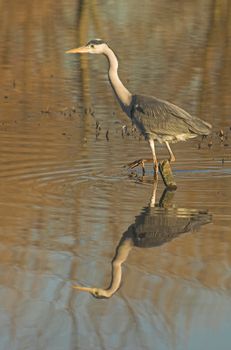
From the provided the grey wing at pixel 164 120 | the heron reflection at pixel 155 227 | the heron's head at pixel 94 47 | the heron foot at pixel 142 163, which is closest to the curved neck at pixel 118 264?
the heron reflection at pixel 155 227

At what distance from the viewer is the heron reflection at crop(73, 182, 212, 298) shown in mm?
7992

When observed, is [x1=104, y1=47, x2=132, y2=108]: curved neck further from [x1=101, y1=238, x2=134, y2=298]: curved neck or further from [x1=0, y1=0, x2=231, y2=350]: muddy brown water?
[x1=101, y1=238, x2=134, y2=298]: curved neck

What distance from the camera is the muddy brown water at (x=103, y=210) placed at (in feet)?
21.4

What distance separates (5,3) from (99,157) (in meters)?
17.0

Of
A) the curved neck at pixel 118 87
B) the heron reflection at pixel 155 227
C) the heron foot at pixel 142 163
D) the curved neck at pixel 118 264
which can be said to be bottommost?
the heron foot at pixel 142 163

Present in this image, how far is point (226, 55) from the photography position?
2141cm

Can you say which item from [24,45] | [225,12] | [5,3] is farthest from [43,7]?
[24,45]

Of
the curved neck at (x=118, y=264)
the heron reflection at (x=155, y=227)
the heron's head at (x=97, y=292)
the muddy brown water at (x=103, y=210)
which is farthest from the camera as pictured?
the heron reflection at (x=155, y=227)

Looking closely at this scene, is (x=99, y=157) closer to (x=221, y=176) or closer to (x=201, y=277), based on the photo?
(x=221, y=176)

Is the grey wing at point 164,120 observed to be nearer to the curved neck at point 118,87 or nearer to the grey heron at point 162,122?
the grey heron at point 162,122

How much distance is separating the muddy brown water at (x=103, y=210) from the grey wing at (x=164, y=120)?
0.47 meters

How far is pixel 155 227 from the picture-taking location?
895cm

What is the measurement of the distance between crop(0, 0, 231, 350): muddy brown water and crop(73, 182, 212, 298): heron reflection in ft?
0.06

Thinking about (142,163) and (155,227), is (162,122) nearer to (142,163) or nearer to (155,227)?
(142,163)
